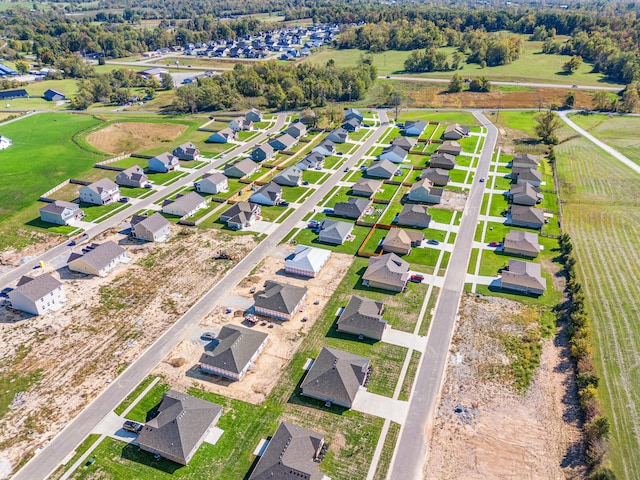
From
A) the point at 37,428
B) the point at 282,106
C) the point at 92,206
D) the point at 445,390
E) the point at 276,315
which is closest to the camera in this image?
the point at 37,428

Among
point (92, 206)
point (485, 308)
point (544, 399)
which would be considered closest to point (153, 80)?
point (92, 206)

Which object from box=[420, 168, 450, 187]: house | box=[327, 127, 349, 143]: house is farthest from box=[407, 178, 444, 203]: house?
box=[327, 127, 349, 143]: house

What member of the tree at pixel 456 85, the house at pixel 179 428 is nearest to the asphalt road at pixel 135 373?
the house at pixel 179 428

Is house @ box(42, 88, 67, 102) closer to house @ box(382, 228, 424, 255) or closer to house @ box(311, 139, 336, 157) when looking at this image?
house @ box(311, 139, 336, 157)

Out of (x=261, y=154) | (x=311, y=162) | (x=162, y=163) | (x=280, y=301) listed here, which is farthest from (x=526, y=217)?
(x=162, y=163)

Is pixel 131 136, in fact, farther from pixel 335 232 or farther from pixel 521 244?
pixel 521 244

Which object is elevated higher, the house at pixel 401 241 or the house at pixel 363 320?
the house at pixel 401 241

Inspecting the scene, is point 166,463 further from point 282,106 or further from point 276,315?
point 282,106

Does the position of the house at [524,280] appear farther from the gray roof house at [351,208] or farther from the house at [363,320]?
the gray roof house at [351,208]
